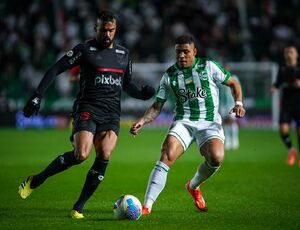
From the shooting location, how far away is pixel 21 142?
20.3 meters

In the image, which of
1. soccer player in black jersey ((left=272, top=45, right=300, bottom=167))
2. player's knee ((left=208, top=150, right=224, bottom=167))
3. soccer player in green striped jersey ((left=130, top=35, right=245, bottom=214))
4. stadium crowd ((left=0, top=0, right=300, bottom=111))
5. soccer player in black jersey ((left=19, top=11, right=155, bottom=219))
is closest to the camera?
soccer player in black jersey ((left=19, top=11, right=155, bottom=219))

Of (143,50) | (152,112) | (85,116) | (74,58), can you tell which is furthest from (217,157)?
(143,50)

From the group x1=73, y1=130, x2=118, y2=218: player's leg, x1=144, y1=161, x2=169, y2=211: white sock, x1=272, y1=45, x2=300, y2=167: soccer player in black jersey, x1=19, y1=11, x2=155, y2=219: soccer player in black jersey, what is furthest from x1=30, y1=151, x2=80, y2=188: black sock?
x1=272, y1=45, x2=300, y2=167: soccer player in black jersey

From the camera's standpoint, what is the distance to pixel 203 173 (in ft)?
30.1

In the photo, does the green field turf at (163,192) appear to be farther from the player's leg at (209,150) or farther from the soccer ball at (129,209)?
the player's leg at (209,150)

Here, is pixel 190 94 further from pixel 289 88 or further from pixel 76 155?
pixel 289 88

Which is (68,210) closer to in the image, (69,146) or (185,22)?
(69,146)

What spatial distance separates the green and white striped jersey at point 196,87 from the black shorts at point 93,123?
2.52ft

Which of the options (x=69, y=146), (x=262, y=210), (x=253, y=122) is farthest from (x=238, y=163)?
(x=253, y=122)

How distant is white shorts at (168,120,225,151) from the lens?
902cm

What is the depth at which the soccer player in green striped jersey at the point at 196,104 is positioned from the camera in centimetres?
896

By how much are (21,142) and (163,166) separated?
12242 millimetres

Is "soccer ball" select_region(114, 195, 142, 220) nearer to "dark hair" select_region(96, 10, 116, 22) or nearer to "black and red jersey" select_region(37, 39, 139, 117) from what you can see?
"black and red jersey" select_region(37, 39, 139, 117)

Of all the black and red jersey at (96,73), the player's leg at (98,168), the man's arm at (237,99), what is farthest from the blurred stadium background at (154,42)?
the player's leg at (98,168)
